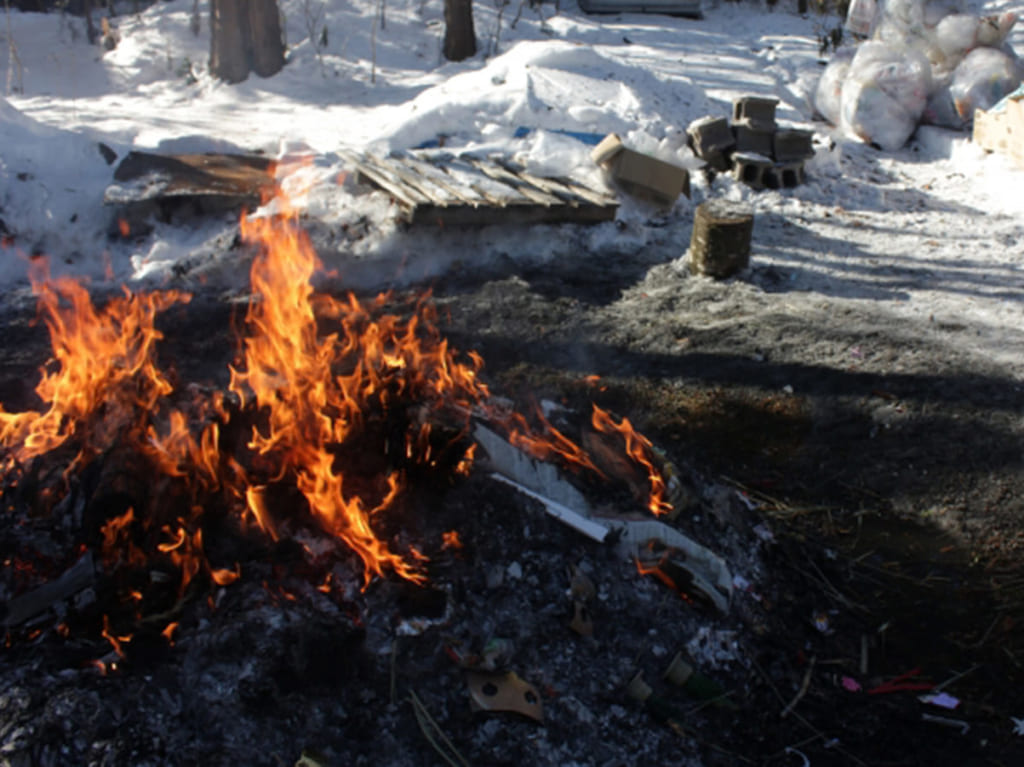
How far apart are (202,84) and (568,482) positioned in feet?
38.5

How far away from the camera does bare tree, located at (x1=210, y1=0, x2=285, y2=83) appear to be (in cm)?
1266

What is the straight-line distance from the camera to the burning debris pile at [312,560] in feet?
9.07

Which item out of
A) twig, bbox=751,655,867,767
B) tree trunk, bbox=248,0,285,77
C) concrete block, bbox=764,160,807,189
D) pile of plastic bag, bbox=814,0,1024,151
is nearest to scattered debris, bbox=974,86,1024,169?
pile of plastic bag, bbox=814,0,1024,151

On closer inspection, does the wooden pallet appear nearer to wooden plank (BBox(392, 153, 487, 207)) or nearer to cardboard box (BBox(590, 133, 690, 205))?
wooden plank (BBox(392, 153, 487, 207))

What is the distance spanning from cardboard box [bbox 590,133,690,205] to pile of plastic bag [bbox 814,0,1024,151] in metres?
3.76

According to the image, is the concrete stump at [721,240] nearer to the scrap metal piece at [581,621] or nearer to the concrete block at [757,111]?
the concrete block at [757,111]

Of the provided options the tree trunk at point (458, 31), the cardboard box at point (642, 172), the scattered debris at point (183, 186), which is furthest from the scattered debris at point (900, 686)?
the tree trunk at point (458, 31)

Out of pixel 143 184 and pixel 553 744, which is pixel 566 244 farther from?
pixel 553 744

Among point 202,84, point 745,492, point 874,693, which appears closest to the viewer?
point 874,693

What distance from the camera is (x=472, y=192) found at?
7215mm

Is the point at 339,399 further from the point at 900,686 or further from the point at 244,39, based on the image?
the point at 244,39

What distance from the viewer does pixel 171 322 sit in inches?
235

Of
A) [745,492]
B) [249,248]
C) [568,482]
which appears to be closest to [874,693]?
[745,492]

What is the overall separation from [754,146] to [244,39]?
8829 mm
